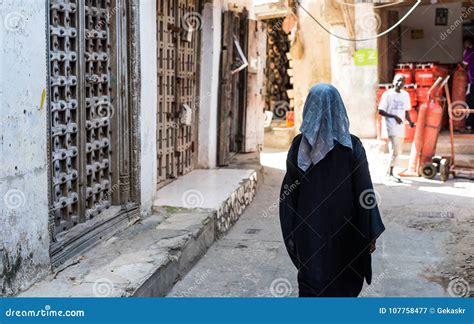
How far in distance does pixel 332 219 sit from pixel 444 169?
718 centimetres

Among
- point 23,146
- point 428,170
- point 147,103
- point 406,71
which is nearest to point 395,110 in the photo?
point 428,170

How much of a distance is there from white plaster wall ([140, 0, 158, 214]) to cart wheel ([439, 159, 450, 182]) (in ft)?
17.6

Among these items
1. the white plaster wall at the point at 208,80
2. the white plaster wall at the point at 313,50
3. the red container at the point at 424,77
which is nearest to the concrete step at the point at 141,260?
the white plaster wall at the point at 208,80

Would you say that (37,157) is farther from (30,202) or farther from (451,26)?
(451,26)

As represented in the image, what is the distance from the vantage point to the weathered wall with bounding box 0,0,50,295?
3.84 metres

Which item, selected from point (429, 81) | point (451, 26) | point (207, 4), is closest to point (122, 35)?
point (207, 4)

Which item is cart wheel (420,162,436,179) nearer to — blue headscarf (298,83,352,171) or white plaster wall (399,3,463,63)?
white plaster wall (399,3,463,63)

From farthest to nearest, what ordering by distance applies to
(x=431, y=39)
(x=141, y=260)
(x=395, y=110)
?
(x=431, y=39), (x=395, y=110), (x=141, y=260)

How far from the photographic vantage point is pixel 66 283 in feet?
14.1

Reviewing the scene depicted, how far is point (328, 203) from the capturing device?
12.1 feet

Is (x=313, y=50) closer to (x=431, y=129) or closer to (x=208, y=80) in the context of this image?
(x=431, y=129)

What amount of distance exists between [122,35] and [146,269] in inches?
88.1

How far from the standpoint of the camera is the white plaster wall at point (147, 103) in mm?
6309

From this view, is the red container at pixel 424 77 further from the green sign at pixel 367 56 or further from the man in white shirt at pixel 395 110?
the man in white shirt at pixel 395 110
